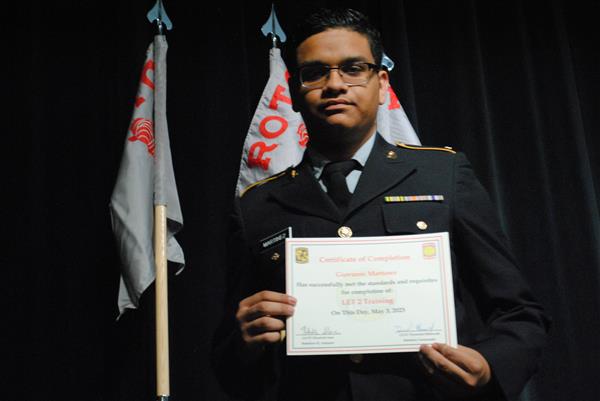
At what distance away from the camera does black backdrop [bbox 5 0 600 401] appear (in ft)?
8.64

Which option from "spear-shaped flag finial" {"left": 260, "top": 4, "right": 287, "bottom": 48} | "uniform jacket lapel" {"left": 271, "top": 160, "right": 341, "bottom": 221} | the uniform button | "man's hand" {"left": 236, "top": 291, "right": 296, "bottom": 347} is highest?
"spear-shaped flag finial" {"left": 260, "top": 4, "right": 287, "bottom": 48}

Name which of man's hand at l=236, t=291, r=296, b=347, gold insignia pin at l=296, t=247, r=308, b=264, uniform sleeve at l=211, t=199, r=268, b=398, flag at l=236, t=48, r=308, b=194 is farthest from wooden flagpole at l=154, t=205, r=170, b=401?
gold insignia pin at l=296, t=247, r=308, b=264

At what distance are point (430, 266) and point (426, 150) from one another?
0.35 meters

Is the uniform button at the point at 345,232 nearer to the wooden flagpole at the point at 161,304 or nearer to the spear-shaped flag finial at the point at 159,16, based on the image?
the wooden flagpole at the point at 161,304

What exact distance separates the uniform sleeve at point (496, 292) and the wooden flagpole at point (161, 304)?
1292mm

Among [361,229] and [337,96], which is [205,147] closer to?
[337,96]

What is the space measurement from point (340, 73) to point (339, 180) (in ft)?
0.69

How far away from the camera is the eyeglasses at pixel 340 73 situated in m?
1.29

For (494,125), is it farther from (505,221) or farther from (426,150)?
(426,150)

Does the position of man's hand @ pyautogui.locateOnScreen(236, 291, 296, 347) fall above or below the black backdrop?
below

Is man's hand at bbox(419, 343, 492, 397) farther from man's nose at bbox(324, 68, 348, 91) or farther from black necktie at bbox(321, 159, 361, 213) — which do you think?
man's nose at bbox(324, 68, 348, 91)

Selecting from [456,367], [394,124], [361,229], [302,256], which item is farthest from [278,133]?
[456,367]

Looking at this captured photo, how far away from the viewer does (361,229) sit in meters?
1.17

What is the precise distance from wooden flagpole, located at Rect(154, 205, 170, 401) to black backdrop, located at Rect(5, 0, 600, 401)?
36 cm
